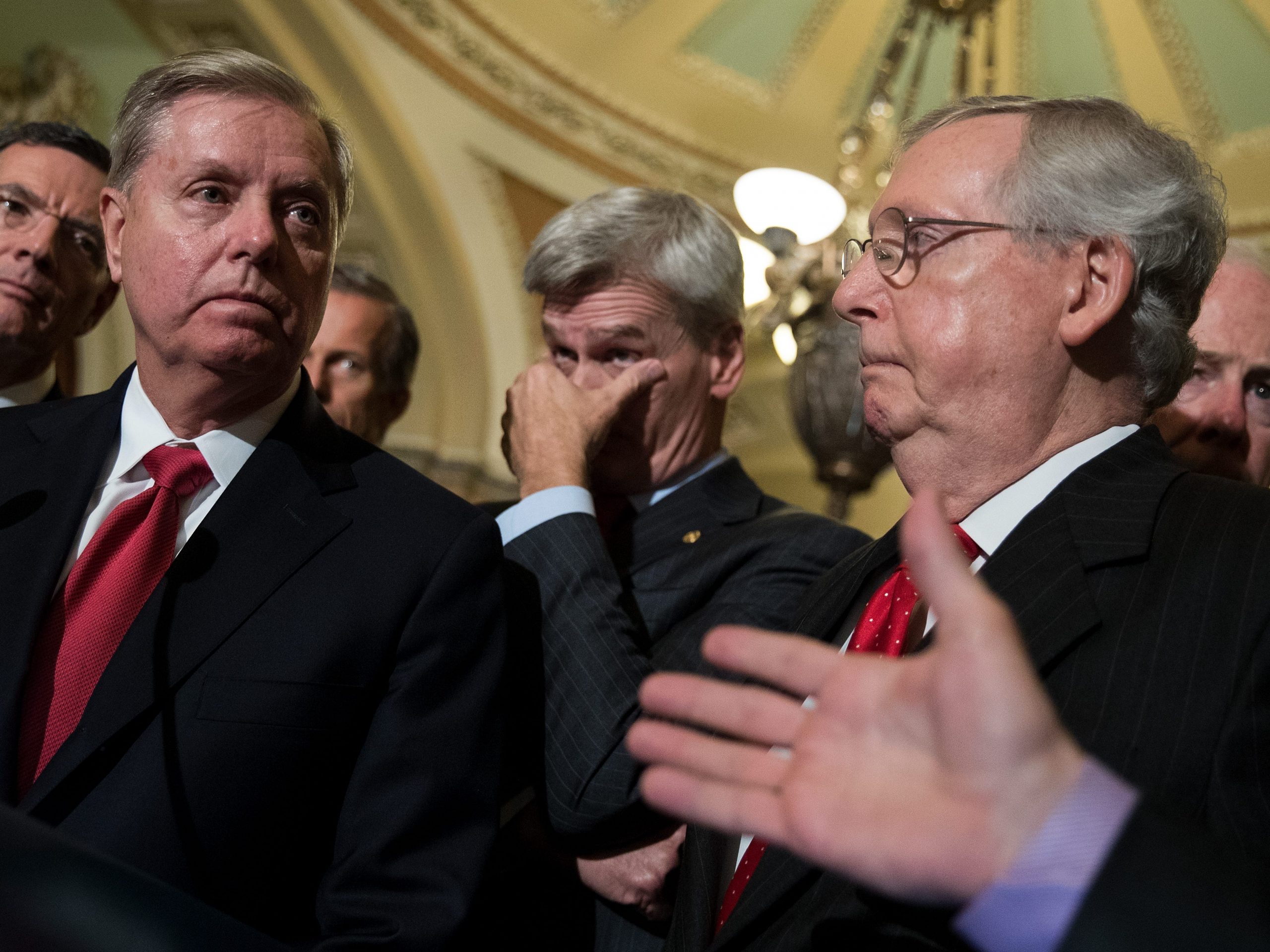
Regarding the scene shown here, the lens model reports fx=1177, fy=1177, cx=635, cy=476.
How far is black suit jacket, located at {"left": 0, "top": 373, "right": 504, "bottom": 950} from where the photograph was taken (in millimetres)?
1218

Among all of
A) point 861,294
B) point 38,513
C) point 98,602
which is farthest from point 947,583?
point 38,513

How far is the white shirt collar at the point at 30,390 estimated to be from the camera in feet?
6.77

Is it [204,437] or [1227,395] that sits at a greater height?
[204,437]

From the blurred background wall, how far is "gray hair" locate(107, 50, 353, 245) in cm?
513

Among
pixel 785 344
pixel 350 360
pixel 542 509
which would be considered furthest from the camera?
pixel 785 344

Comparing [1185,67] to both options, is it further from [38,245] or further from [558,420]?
[38,245]

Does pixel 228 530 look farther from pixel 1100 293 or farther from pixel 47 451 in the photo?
pixel 1100 293

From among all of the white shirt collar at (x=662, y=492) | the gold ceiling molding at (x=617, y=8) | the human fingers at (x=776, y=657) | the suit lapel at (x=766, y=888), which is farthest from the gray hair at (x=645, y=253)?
the gold ceiling molding at (x=617, y=8)

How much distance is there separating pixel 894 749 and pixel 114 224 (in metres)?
1.30

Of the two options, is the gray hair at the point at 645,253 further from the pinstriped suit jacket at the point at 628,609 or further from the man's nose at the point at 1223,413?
the man's nose at the point at 1223,413

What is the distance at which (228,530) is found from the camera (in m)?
1.38

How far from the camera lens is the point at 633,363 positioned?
203cm

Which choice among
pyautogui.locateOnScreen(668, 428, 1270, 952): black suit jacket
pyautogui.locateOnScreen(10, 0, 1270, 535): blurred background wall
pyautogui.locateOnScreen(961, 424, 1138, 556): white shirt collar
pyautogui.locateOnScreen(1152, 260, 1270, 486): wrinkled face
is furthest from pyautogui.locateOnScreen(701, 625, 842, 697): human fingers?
pyautogui.locateOnScreen(10, 0, 1270, 535): blurred background wall

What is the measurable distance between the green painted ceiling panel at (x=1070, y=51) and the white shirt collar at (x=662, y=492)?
6.20m
